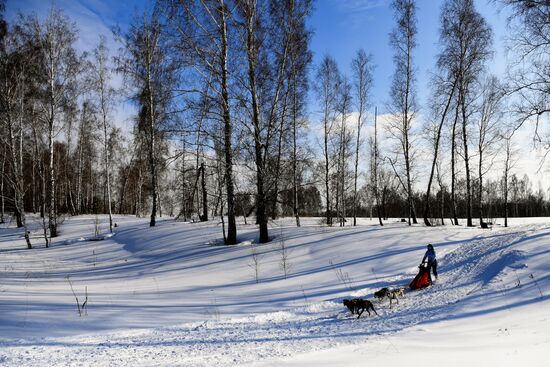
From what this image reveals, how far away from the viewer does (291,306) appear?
8.20m

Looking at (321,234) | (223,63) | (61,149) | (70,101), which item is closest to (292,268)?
(321,234)

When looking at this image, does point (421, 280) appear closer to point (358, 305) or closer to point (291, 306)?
point (358, 305)

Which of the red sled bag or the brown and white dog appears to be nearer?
the brown and white dog

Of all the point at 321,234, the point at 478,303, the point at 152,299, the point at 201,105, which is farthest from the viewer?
the point at 321,234

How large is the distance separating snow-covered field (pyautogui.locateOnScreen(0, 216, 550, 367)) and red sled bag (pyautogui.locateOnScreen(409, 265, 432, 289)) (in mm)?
195

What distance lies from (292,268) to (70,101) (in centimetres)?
1850

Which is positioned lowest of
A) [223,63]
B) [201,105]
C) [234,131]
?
[234,131]

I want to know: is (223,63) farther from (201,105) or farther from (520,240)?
(520,240)

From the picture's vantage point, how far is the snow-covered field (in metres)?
4.86

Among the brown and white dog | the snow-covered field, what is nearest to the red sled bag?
the snow-covered field

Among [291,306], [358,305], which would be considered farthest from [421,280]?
[291,306]

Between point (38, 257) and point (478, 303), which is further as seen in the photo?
point (38, 257)

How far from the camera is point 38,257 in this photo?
17.7 m

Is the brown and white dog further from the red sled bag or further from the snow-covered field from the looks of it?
the red sled bag
